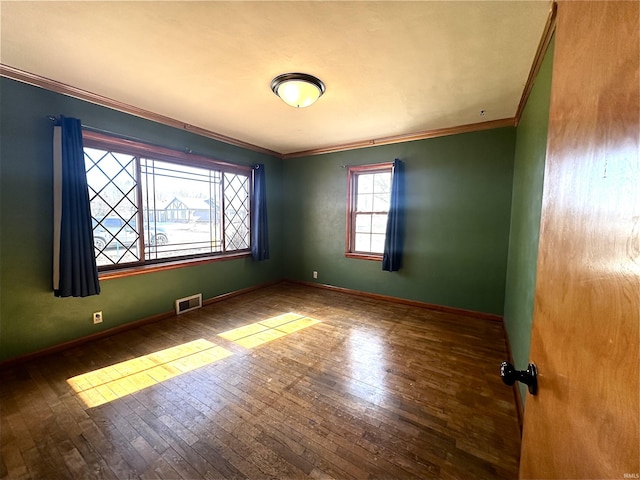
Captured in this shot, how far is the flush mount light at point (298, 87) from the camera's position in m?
2.13

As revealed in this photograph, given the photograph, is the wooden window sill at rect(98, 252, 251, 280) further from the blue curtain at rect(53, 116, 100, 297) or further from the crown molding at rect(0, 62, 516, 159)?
the crown molding at rect(0, 62, 516, 159)

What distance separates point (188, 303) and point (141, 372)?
1.37 m

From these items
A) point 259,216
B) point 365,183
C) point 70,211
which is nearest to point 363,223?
point 365,183

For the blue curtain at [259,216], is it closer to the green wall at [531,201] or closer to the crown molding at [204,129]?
the crown molding at [204,129]

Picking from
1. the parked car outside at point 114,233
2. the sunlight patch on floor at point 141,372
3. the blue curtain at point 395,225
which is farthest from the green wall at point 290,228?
the sunlight patch on floor at point 141,372

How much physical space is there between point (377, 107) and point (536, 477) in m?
2.92

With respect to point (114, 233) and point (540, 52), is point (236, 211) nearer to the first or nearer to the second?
point (114, 233)

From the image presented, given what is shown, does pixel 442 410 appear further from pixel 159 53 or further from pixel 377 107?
pixel 159 53

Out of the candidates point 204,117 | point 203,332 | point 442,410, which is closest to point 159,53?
point 204,117

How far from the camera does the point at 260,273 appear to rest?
4598 millimetres

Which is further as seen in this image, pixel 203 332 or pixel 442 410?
pixel 203 332

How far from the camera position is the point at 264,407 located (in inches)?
70.4

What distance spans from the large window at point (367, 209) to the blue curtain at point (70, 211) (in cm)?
325

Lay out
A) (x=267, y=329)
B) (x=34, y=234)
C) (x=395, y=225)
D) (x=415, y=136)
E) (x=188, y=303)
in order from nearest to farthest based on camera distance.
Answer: (x=34, y=234) < (x=267, y=329) < (x=188, y=303) < (x=415, y=136) < (x=395, y=225)
